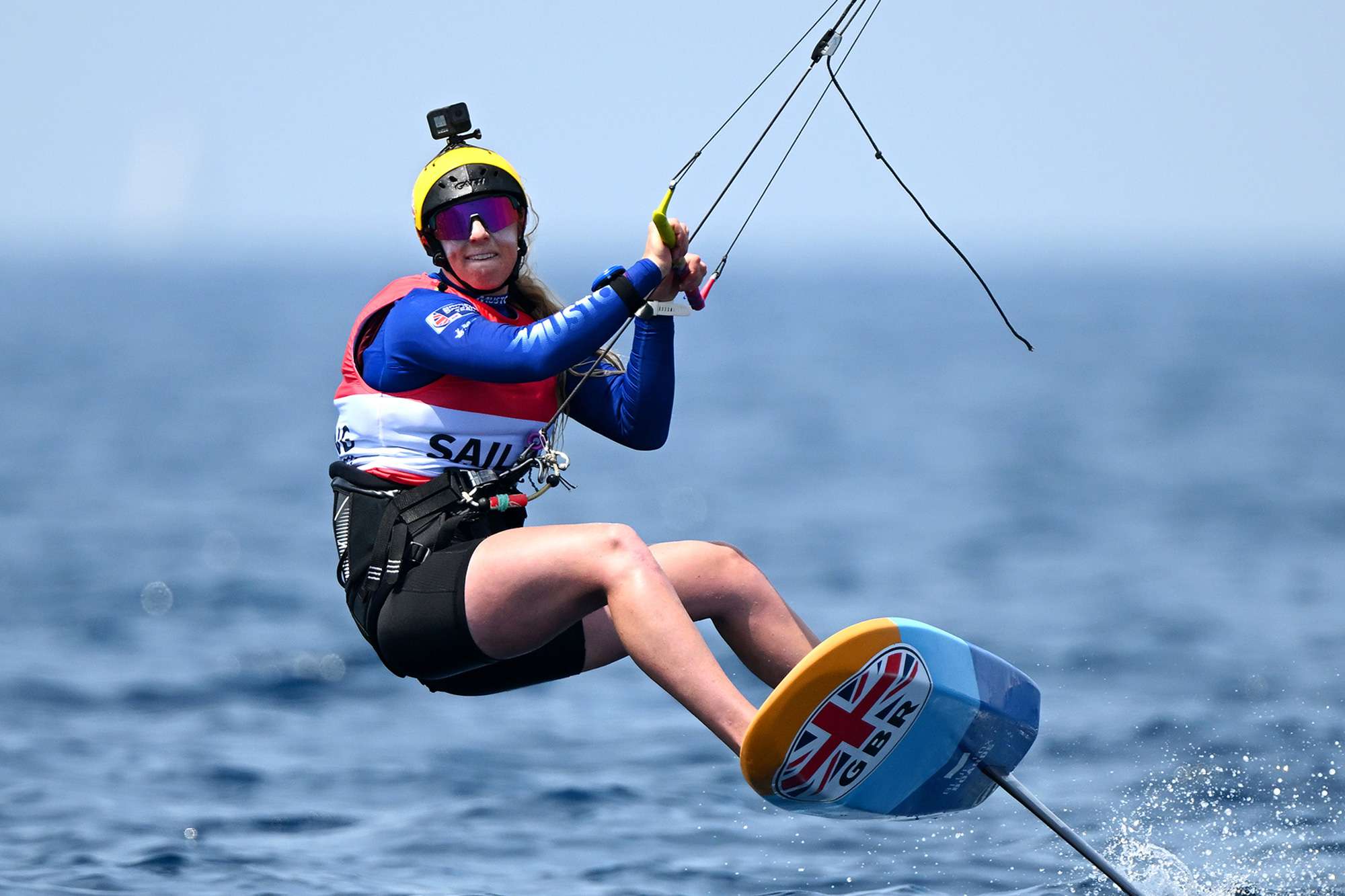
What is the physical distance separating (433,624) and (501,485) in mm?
521

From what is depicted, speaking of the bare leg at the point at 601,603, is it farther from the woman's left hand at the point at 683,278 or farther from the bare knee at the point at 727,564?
the woman's left hand at the point at 683,278

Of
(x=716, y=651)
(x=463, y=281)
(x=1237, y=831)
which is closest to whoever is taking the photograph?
(x=463, y=281)

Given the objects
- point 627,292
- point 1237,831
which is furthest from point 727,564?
point 1237,831

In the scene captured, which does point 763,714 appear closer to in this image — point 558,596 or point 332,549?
point 558,596

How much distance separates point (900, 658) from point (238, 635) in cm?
1281

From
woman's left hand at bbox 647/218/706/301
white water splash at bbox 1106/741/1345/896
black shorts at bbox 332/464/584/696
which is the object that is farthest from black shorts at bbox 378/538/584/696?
white water splash at bbox 1106/741/1345/896

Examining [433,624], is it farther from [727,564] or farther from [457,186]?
[457,186]

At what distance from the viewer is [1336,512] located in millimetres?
25516

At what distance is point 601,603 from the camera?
5391 millimetres

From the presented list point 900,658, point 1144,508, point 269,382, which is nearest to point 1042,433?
point 1144,508

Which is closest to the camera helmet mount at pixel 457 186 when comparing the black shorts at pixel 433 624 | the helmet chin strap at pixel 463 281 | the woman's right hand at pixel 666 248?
the helmet chin strap at pixel 463 281

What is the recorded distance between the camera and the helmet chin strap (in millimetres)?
5902

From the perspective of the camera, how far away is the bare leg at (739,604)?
5.66 metres

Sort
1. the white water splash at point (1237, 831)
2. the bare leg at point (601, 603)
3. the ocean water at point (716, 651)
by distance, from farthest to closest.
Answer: the ocean water at point (716, 651)
the white water splash at point (1237, 831)
the bare leg at point (601, 603)
